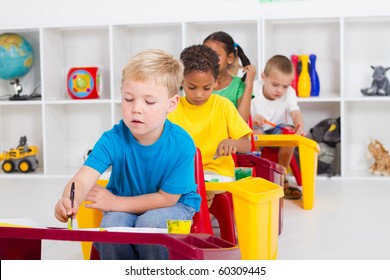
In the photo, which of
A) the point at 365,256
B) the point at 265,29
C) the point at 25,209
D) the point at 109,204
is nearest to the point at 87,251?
the point at 109,204

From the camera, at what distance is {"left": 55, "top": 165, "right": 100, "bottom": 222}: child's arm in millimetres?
1977

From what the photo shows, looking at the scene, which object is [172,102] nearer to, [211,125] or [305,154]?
[211,125]

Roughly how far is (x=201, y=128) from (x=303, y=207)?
0.99 meters

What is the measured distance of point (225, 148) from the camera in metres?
2.75

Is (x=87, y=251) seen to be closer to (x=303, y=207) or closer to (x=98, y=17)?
(x=303, y=207)

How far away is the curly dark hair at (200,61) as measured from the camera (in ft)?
9.03

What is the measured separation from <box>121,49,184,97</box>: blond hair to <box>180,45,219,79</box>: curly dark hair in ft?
1.89

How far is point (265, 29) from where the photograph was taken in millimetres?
4754

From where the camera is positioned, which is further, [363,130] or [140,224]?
[363,130]

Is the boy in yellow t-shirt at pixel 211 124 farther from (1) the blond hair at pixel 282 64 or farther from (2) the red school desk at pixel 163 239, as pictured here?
(1) the blond hair at pixel 282 64

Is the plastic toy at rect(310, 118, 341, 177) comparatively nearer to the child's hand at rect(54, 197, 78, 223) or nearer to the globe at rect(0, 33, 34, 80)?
the globe at rect(0, 33, 34, 80)

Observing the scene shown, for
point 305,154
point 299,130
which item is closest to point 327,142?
point 299,130

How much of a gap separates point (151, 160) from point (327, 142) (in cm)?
276

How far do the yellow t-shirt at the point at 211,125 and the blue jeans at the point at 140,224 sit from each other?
718mm
